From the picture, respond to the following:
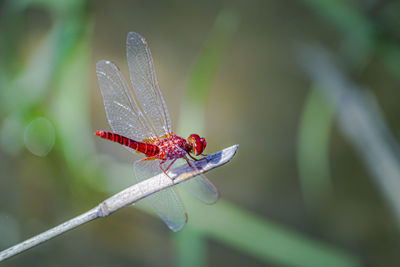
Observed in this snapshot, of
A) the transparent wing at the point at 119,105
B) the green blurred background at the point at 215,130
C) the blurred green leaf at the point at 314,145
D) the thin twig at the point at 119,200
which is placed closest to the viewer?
the thin twig at the point at 119,200

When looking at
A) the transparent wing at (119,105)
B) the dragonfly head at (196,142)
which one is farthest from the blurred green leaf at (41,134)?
the dragonfly head at (196,142)

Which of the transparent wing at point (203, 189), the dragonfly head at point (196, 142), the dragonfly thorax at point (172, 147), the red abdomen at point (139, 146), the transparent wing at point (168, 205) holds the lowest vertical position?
the transparent wing at point (168, 205)

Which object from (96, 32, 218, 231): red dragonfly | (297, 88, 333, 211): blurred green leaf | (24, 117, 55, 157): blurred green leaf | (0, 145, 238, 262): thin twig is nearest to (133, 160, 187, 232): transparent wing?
(96, 32, 218, 231): red dragonfly

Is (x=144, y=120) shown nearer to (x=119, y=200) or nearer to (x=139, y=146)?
(x=139, y=146)

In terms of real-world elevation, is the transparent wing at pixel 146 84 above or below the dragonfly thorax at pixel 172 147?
above

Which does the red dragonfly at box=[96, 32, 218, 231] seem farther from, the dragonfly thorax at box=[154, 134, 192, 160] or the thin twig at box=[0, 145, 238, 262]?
the thin twig at box=[0, 145, 238, 262]

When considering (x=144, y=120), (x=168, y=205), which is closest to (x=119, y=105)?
(x=144, y=120)

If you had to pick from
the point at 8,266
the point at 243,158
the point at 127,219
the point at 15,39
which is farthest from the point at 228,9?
the point at 8,266

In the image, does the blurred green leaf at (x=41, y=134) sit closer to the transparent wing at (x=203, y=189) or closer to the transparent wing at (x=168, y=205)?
the transparent wing at (x=168, y=205)
